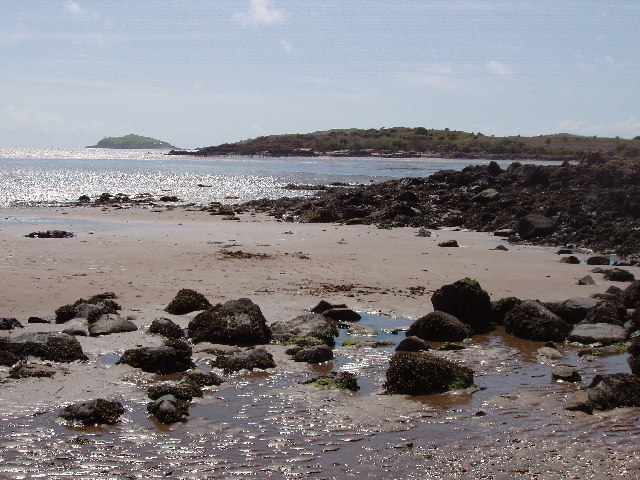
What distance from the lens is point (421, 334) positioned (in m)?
13.1

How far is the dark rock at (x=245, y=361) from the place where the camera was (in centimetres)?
1090

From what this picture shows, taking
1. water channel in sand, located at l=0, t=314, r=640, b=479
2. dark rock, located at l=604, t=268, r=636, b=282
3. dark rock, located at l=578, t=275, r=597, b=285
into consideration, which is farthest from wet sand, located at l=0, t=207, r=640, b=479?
dark rock, located at l=604, t=268, r=636, b=282

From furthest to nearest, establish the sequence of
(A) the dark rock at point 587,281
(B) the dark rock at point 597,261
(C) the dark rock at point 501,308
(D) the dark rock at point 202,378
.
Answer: (B) the dark rock at point 597,261 < (A) the dark rock at point 587,281 < (C) the dark rock at point 501,308 < (D) the dark rock at point 202,378

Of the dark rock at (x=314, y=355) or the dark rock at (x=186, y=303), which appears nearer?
the dark rock at (x=314, y=355)

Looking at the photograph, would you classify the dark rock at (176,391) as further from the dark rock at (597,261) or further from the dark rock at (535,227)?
the dark rock at (535,227)

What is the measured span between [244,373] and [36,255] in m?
12.7

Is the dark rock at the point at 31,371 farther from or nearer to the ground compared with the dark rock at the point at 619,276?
nearer to the ground

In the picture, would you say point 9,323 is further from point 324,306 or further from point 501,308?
point 501,308

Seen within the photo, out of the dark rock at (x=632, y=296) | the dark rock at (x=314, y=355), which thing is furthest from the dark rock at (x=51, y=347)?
the dark rock at (x=632, y=296)

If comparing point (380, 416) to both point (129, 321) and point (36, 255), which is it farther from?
point (36, 255)

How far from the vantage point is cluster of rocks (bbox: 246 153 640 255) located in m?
28.2

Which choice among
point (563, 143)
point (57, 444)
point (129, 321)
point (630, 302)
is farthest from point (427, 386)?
point (563, 143)

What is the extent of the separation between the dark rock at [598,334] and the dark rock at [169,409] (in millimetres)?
7740

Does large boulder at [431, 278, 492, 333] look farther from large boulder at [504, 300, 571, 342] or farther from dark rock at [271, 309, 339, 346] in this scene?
dark rock at [271, 309, 339, 346]
